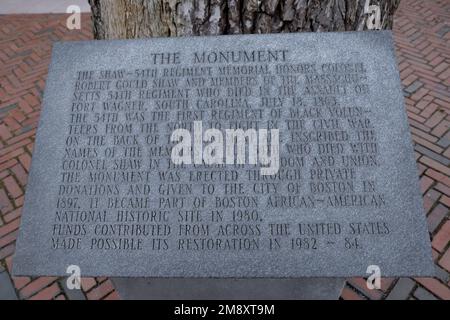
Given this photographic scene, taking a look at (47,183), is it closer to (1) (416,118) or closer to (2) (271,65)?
(2) (271,65)

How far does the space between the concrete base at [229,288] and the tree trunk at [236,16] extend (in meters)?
1.34

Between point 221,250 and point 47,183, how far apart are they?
0.82m

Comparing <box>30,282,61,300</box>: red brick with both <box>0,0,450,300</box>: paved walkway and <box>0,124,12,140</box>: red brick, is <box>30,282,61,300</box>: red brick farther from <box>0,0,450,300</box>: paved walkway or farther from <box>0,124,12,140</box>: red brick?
<box>0,124,12,140</box>: red brick

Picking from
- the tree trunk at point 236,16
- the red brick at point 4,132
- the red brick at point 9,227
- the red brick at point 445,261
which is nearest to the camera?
the tree trunk at point 236,16

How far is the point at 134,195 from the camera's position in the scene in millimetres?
1662

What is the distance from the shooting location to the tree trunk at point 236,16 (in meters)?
2.00

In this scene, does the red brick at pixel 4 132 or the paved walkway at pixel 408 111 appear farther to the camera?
the red brick at pixel 4 132

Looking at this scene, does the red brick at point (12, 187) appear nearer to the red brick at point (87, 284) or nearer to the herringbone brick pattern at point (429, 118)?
the red brick at point (87, 284)

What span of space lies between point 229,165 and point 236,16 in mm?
851

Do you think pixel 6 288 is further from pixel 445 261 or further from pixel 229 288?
pixel 445 261

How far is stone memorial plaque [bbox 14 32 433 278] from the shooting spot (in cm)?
160

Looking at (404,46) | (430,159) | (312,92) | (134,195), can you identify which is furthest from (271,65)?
(404,46)

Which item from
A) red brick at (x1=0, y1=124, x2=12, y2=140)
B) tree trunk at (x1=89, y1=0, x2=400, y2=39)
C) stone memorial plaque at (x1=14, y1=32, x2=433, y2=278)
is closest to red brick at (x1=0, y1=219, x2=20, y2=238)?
red brick at (x1=0, y1=124, x2=12, y2=140)

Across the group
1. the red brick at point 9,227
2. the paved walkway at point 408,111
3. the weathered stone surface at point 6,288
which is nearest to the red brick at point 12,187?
the paved walkway at point 408,111
